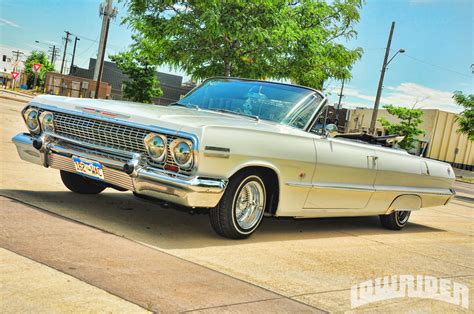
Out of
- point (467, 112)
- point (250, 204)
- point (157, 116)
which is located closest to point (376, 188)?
point (250, 204)

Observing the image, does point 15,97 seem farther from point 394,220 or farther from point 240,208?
point 240,208

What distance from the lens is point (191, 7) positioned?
15750mm

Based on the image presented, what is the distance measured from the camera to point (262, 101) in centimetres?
612

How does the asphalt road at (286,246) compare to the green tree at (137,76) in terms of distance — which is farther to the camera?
the green tree at (137,76)

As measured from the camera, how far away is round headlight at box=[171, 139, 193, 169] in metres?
4.60

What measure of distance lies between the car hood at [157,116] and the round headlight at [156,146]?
10cm

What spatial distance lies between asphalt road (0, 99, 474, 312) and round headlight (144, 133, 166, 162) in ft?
2.30

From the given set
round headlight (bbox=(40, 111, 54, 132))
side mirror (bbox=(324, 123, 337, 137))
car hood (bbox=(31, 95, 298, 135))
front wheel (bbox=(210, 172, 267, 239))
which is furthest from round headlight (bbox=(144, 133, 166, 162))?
side mirror (bbox=(324, 123, 337, 137))

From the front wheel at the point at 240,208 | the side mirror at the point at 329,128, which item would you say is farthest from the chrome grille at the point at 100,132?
the side mirror at the point at 329,128

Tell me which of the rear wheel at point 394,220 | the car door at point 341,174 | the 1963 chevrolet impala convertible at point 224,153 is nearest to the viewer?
the 1963 chevrolet impala convertible at point 224,153

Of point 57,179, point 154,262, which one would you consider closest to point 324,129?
point 154,262

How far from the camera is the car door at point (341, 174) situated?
5.87 m

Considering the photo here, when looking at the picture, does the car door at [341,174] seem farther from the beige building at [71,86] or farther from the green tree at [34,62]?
the green tree at [34,62]

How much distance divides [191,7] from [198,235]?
1160 cm
